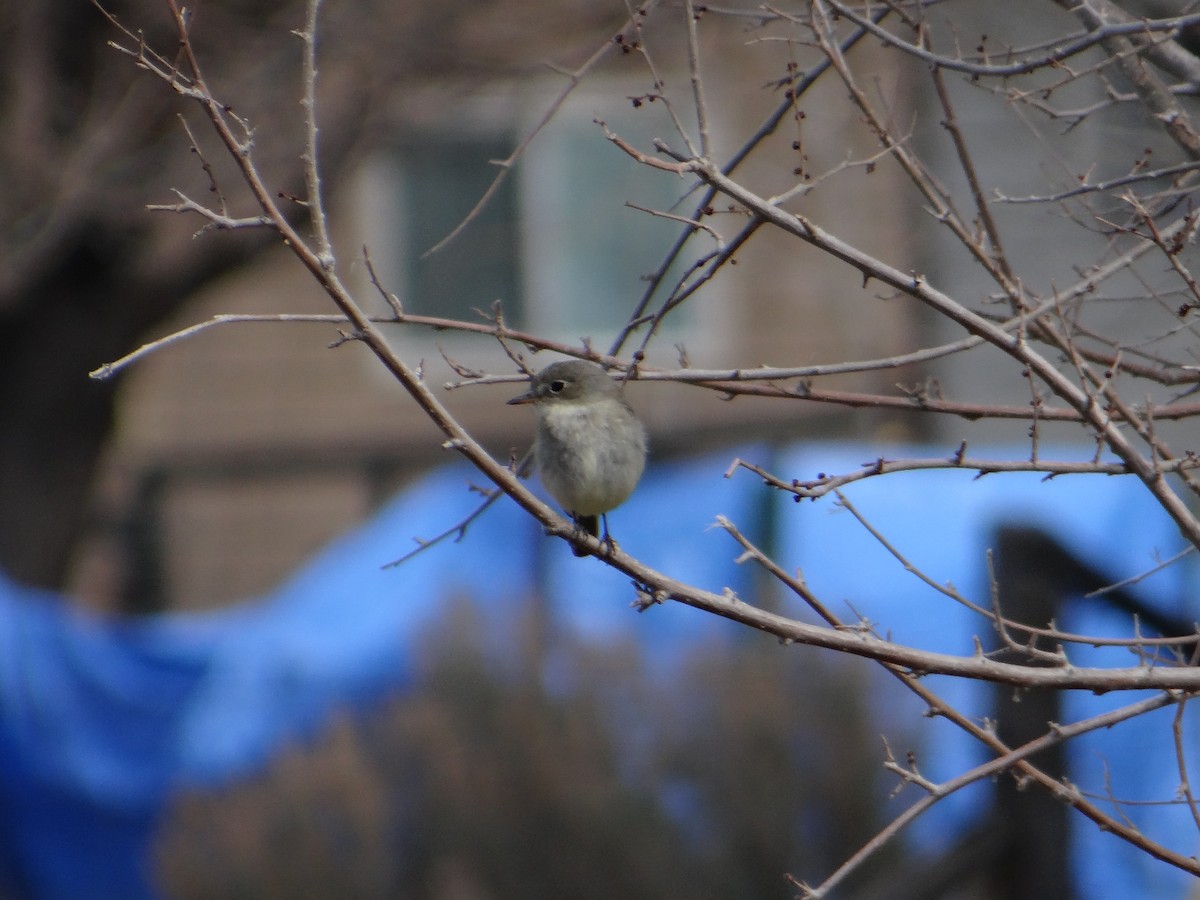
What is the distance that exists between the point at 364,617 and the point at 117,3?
122 inches

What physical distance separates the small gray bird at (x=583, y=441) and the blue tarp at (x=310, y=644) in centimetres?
261

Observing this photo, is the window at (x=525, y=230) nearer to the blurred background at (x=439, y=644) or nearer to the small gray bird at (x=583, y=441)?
the blurred background at (x=439, y=644)

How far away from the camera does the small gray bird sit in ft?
11.5

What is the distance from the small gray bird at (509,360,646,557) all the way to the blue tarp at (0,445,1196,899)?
2.61 metres

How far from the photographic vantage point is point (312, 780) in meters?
6.05

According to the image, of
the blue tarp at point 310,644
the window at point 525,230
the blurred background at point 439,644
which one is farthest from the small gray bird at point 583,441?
the window at point 525,230

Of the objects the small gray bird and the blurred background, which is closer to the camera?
the small gray bird

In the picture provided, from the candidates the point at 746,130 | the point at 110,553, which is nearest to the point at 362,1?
the point at 746,130

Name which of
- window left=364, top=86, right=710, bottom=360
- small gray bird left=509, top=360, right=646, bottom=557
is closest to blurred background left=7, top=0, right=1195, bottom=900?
small gray bird left=509, top=360, right=646, bottom=557

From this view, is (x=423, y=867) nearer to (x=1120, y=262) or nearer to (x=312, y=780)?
(x=312, y=780)

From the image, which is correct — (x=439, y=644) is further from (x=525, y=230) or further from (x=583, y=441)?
(x=525, y=230)

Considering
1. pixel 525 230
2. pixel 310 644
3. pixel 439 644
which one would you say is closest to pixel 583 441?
pixel 439 644

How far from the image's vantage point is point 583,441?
11.5 ft

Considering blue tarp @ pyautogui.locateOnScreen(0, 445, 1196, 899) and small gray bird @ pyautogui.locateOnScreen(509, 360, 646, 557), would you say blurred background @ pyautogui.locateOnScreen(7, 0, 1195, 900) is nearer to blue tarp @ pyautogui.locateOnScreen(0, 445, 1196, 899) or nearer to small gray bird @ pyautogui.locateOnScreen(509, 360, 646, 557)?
blue tarp @ pyautogui.locateOnScreen(0, 445, 1196, 899)
